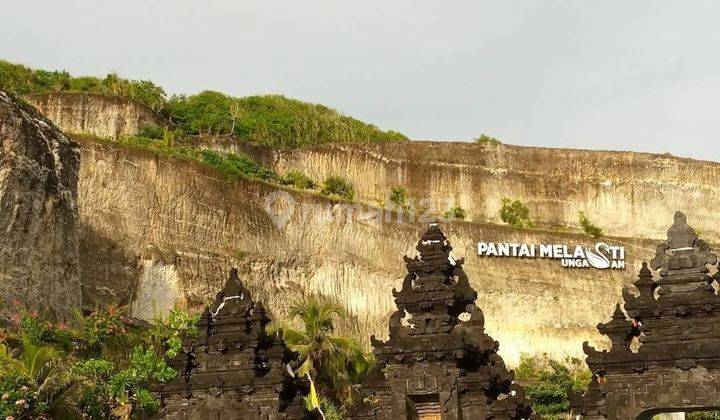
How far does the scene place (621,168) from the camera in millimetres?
56594

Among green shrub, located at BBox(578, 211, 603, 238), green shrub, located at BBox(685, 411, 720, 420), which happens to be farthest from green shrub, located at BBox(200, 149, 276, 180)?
A: green shrub, located at BBox(685, 411, 720, 420)

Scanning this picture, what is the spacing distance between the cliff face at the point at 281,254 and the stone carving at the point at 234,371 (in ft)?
60.3

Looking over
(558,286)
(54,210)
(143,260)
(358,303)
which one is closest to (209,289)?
(143,260)

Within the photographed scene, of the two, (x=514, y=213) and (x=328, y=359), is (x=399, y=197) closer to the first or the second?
(x=514, y=213)

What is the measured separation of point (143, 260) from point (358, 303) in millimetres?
10433

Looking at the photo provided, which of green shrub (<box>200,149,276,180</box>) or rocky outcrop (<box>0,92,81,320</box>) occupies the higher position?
green shrub (<box>200,149,276,180</box>)

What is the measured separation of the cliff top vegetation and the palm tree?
21770mm

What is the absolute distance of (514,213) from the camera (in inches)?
2116

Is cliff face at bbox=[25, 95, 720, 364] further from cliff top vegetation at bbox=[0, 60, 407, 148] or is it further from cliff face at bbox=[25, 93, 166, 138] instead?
cliff top vegetation at bbox=[0, 60, 407, 148]

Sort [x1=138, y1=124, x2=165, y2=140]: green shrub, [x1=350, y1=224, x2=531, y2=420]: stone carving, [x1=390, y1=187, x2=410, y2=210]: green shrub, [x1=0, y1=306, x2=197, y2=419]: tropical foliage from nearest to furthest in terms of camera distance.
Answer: [x1=350, y1=224, x2=531, y2=420]: stone carving < [x1=0, y1=306, x2=197, y2=419]: tropical foliage < [x1=138, y1=124, x2=165, y2=140]: green shrub < [x1=390, y1=187, x2=410, y2=210]: green shrub

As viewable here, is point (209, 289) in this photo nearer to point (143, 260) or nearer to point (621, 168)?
point (143, 260)

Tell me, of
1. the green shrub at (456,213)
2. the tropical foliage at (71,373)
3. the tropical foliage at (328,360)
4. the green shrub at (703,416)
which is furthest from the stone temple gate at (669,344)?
the green shrub at (456,213)

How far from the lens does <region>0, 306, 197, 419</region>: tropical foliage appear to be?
20500mm

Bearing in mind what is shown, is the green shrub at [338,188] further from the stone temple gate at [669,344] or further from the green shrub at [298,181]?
the stone temple gate at [669,344]
